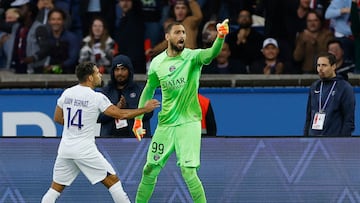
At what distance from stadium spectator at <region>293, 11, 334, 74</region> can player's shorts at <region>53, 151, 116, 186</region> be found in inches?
227

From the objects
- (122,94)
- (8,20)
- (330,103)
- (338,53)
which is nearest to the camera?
(330,103)

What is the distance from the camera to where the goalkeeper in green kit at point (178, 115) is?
1347cm

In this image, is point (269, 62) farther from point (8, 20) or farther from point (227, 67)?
point (8, 20)

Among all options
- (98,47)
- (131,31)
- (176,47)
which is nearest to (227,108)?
(131,31)

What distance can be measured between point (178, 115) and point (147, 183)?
0.86m

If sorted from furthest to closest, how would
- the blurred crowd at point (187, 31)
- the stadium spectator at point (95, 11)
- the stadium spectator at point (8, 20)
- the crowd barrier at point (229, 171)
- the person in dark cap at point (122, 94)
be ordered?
the stadium spectator at point (8, 20)
the stadium spectator at point (95, 11)
the blurred crowd at point (187, 31)
the person in dark cap at point (122, 94)
the crowd barrier at point (229, 171)

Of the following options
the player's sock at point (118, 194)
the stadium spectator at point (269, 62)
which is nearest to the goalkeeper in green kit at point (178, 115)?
the player's sock at point (118, 194)

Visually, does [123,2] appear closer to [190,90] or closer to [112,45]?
[112,45]

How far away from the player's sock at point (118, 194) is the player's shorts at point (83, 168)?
0.51 feet

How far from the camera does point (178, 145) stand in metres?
13.6

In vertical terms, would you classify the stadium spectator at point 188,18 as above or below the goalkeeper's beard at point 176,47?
below

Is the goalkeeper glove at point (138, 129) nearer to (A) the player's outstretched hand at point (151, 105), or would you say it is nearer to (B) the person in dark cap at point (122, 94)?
(A) the player's outstretched hand at point (151, 105)

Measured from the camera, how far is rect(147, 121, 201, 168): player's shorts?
13469 mm

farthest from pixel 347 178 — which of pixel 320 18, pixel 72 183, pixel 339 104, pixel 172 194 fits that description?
pixel 320 18
